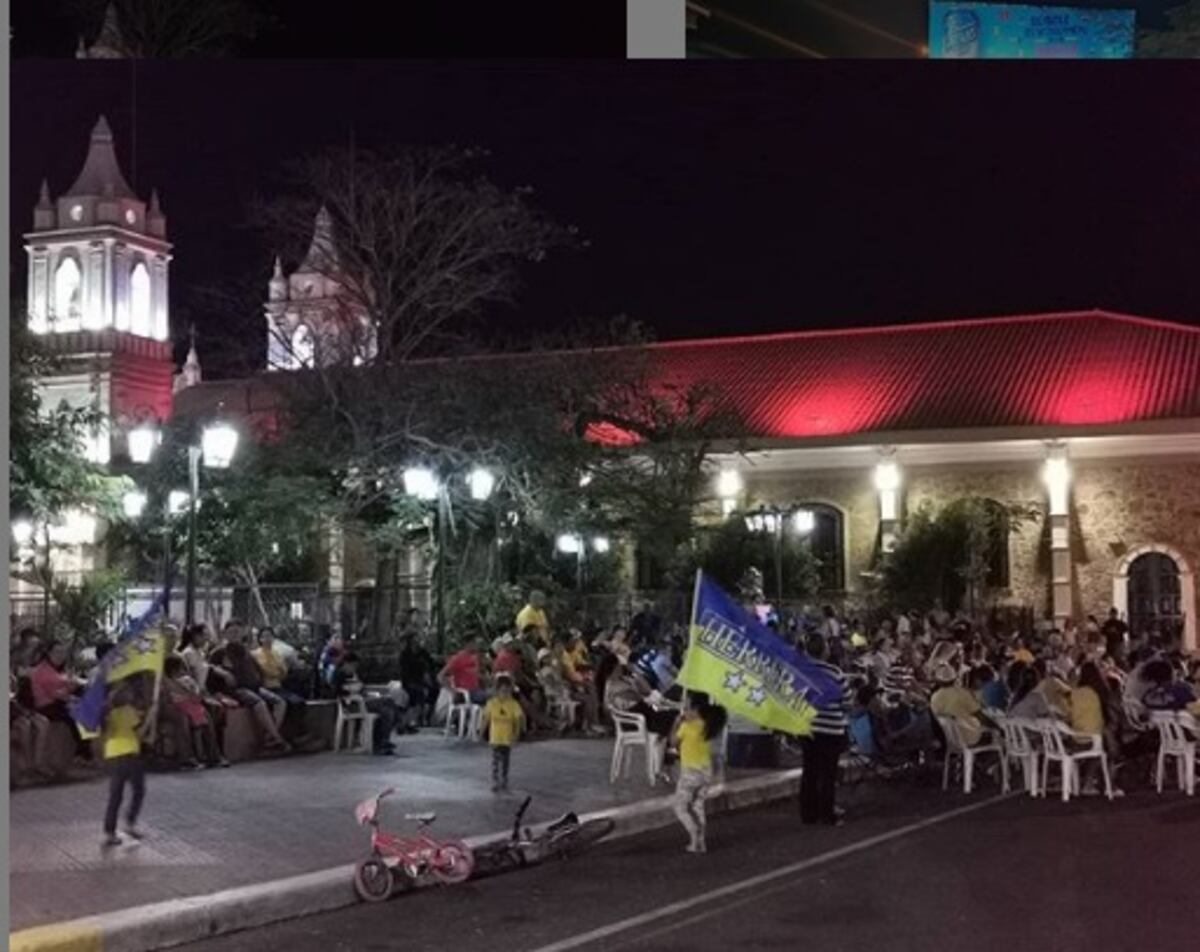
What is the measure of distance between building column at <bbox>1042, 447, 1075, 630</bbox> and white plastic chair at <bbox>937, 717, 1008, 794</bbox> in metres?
16.8

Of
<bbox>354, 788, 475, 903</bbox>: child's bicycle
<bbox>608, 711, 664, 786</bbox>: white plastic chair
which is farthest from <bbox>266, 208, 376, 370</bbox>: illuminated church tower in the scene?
<bbox>354, 788, 475, 903</bbox>: child's bicycle

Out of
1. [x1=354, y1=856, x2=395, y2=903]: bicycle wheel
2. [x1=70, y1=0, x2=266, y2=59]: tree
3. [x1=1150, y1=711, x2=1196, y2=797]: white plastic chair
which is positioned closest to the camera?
[x1=70, y1=0, x2=266, y2=59]: tree

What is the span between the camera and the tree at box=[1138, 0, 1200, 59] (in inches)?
231

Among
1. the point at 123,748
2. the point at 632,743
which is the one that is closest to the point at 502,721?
the point at 632,743

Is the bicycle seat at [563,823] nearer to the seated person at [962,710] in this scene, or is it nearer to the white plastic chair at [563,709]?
the seated person at [962,710]

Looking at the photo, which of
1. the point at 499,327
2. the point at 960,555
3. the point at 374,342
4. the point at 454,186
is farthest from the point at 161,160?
the point at 960,555

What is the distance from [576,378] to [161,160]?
12138mm

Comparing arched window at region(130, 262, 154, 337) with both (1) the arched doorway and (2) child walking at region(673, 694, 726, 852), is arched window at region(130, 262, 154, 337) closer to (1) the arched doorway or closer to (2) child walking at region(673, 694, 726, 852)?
(2) child walking at region(673, 694, 726, 852)

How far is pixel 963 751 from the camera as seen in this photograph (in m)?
11.0

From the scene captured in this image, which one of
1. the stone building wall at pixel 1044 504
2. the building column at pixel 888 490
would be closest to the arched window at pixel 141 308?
the stone building wall at pixel 1044 504

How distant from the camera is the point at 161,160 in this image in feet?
24.2

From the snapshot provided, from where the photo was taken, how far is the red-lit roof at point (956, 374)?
1101 inches

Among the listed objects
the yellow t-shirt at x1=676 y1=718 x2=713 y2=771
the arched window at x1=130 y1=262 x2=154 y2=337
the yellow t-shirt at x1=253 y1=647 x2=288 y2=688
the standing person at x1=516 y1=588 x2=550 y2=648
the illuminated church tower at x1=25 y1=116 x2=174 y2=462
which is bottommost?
the yellow t-shirt at x1=676 y1=718 x2=713 y2=771

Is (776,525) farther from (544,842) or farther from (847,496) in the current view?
(544,842)
